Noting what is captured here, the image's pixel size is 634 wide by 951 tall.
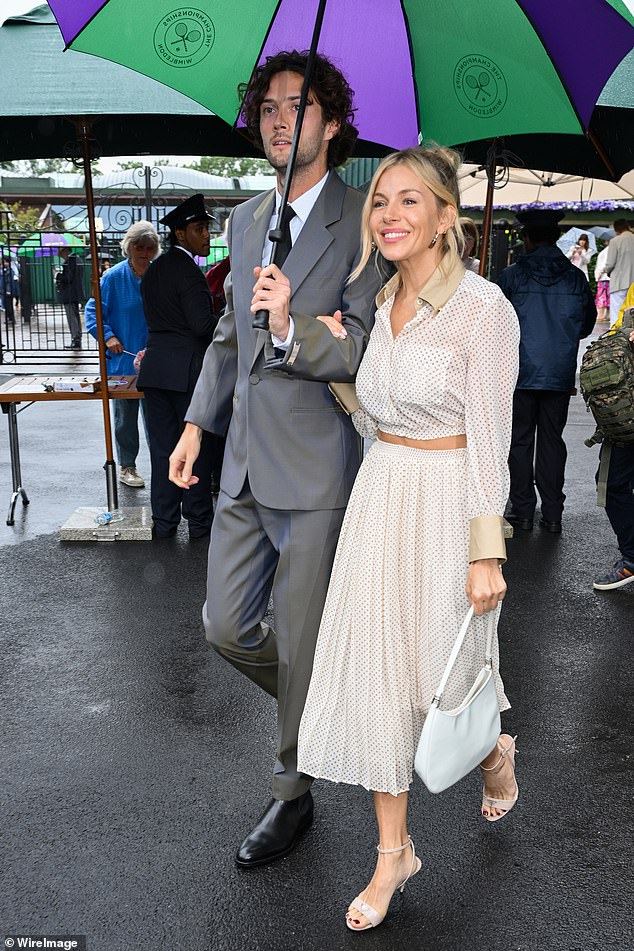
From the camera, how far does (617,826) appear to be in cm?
346

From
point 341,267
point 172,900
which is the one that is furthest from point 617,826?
point 341,267

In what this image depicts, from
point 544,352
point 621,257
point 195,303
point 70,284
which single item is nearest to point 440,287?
point 195,303

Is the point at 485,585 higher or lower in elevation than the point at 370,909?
higher

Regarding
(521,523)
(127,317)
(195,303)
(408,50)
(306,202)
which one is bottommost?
(521,523)

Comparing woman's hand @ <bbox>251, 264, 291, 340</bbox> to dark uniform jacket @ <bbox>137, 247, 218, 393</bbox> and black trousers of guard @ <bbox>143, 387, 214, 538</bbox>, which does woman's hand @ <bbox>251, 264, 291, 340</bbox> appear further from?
black trousers of guard @ <bbox>143, 387, 214, 538</bbox>

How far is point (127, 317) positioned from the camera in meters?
8.25

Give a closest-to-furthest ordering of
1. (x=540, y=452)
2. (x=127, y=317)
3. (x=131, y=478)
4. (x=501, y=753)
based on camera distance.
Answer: (x=501, y=753)
(x=540, y=452)
(x=127, y=317)
(x=131, y=478)

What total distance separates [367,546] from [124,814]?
1.40m

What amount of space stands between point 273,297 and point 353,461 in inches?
27.2

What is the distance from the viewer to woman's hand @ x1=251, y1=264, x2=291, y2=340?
2.66 meters

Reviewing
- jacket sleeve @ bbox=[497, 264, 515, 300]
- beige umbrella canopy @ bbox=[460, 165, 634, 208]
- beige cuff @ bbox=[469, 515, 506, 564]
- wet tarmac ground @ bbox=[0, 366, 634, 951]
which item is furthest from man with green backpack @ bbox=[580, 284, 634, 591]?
beige umbrella canopy @ bbox=[460, 165, 634, 208]

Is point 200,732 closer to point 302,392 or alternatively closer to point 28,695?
point 28,695

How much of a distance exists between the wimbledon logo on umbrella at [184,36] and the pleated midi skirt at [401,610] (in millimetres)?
1779

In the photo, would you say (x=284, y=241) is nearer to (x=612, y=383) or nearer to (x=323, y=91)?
(x=323, y=91)
